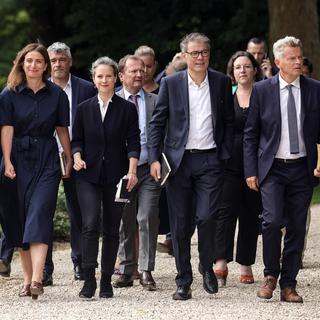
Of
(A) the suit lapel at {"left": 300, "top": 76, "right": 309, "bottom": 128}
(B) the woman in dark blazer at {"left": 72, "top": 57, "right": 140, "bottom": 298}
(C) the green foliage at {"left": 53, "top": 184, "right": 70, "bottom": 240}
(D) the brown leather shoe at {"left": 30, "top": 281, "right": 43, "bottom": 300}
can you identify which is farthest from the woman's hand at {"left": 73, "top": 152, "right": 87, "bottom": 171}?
(C) the green foliage at {"left": 53, "top": 184, "right": 70, "bottom": 240}

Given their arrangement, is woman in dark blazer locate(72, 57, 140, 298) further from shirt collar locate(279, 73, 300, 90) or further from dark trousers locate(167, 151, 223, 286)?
shirt collar locate(279, 73, 300, 90)

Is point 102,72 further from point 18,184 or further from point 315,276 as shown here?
point 315,276

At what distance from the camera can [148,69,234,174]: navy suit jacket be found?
34.1 feet

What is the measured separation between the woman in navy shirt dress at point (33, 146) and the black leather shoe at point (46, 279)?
67 centimetres

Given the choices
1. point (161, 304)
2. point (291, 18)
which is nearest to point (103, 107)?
point (161, 304)

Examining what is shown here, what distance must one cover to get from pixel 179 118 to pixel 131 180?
652 millimetres

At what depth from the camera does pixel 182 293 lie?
33.7ft

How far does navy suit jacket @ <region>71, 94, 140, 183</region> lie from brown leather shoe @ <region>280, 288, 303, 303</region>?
1650 mm

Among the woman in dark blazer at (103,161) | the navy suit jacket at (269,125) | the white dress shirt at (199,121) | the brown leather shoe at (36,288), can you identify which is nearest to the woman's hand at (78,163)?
the woman in dark blazer at (103,161)

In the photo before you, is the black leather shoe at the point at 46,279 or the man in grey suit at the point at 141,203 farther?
the black leather shoe at the point at 46,279

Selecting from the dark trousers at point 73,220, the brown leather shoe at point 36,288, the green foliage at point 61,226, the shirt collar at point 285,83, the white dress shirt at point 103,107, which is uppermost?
the shirt collar at point 285,83

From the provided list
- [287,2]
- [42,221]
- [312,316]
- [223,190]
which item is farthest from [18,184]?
[287,2]

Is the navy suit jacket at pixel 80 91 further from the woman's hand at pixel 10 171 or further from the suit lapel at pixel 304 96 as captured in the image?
the suit lapel at pixel 304 96

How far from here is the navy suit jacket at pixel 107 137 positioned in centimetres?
1043
